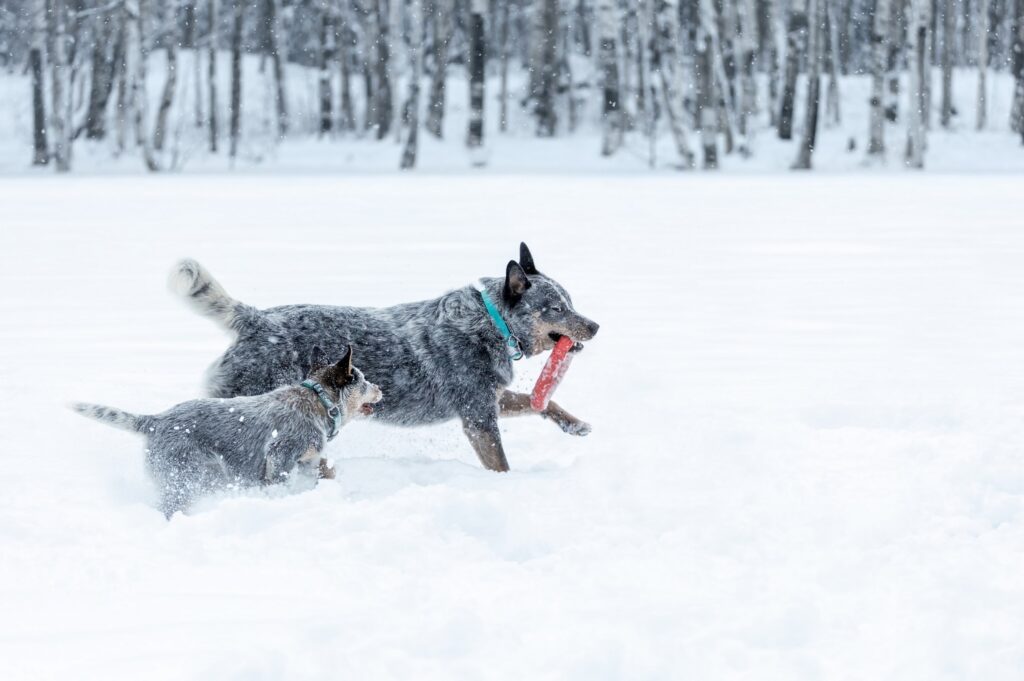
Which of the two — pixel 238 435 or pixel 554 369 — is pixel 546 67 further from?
pixel 238 435

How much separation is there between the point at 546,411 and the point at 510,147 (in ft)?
101

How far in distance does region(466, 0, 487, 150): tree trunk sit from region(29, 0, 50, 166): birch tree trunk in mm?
10761

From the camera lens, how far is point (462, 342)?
6.27m

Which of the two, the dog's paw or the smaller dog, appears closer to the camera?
the smaller dog

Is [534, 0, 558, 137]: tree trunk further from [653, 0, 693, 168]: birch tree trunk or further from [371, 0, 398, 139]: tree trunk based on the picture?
[653, 0, 693, 168]: birch tree trunk

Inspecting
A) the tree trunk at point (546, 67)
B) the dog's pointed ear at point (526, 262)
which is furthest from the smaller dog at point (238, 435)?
the tree trunk at point (546, 67)

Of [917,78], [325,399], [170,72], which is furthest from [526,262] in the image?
[170,72]

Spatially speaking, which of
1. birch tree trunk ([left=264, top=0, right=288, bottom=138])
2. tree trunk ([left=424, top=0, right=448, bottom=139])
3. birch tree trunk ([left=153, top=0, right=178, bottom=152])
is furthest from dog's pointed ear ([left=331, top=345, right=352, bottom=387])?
birch tree trunk ([left=264, top=0, right=288, bottom=138])

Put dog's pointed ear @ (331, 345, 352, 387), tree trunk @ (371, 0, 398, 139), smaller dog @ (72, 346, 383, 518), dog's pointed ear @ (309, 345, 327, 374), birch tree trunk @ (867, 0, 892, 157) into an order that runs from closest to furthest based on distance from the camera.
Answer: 1. smaller dog @ (72, 346, 383, 518)
2. dog's pointed ear @ (331, 345, 352, 387)
3. dog's pointed ear @ (309, 345, 327, 374)
4. birch tree trunk @ (867, 0, 892, 157)
5. tree trunk @ (371, 0, 398, 139)

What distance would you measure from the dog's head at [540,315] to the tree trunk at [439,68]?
30.9 meters

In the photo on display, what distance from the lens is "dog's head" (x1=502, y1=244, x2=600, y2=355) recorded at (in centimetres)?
622

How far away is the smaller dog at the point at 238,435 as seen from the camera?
4.97 m

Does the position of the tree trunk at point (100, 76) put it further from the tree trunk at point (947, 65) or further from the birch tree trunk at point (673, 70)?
the tree trunk at point (947, 65)

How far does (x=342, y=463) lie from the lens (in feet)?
19.2
